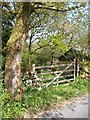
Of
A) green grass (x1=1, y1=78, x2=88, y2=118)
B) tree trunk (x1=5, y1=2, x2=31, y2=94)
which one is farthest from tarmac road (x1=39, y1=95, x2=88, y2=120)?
tree trunk (x1=5, y1=2, x2=31, y2=94)

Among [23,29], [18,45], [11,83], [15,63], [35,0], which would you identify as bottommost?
[11,83]

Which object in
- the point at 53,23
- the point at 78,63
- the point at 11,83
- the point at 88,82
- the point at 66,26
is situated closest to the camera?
the point at 11,83

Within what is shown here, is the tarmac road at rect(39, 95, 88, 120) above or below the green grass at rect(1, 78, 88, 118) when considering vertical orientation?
below

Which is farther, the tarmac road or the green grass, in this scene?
the tarmac road

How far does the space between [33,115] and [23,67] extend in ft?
9.29

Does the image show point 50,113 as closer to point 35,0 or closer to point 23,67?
point 23,67

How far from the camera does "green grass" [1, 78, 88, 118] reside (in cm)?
594

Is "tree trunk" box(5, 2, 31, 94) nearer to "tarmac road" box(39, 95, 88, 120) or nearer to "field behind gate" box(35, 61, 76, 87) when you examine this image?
"tarmac road" box(39, 95, 88, 120)

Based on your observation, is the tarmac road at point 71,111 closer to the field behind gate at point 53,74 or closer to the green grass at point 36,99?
the green grass at point 36,99

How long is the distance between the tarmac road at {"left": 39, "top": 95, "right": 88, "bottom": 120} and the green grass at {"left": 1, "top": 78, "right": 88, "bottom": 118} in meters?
0.35

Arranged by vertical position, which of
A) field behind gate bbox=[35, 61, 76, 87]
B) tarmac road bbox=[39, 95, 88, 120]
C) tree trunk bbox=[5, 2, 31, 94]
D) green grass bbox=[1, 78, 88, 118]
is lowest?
tarmac road bbox=[39, 95, 88, 120]

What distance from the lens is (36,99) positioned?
22.8 ft

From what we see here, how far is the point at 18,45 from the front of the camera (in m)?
6.69

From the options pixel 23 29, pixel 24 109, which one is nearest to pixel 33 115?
pixel 24 109
